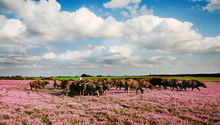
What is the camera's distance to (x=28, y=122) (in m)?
7.55

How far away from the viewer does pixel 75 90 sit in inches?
770

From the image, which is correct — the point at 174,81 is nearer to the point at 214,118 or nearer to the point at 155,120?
the point at 214,118

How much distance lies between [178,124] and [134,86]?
13.8 meters

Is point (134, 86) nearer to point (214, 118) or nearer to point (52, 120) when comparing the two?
point (214, 118)

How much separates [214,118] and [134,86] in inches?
510

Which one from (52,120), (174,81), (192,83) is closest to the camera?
(52,120)

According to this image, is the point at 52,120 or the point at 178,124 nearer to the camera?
the point at 178,124

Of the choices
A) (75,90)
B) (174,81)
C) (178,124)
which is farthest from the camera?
(174,81)

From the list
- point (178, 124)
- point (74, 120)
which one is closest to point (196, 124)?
point (178, 124)

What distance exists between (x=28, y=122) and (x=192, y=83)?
26494 millimetres

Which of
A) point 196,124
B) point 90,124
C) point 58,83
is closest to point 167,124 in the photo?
point 196,124

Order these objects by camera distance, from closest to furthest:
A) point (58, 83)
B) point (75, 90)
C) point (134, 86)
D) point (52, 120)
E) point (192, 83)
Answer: point (52, 120) → point (75, 90) → point (134, 86) → point (192, 83) → point (58, 83)

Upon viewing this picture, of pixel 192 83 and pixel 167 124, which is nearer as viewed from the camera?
pixel 167 124

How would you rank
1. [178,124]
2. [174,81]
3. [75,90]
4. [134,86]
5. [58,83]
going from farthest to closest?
1. [58,83]
2. [174,81]
3. [134,86]
4. [75,90]
5. [178,124]
